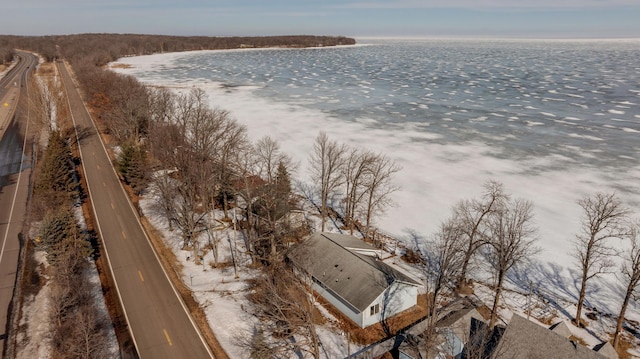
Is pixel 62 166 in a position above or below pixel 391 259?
above

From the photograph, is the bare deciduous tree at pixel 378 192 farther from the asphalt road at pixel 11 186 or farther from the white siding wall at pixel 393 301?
the asphalt road at pixel 11 186

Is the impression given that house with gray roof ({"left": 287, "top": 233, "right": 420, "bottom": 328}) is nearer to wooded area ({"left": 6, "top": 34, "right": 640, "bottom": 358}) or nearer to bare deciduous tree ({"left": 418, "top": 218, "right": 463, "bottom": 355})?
wooded area ({"left": 6, "top": 34, "right": 640, "bottom": 358})

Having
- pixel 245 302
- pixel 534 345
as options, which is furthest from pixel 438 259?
pixel 245 302

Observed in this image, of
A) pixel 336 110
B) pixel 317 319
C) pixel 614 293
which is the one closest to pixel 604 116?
pixel 336 110

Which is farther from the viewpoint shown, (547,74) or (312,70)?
(312,70)

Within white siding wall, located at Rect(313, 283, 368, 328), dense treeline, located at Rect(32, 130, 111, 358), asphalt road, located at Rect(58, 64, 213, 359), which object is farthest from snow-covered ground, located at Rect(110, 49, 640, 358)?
white siding wall, located at Rect(313, 283, 368, 328)

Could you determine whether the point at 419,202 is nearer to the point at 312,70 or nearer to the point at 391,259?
the point at 391,259

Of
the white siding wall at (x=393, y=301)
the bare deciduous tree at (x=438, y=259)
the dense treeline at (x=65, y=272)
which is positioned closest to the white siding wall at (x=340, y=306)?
the white siding wall at (x=393, y=301)
